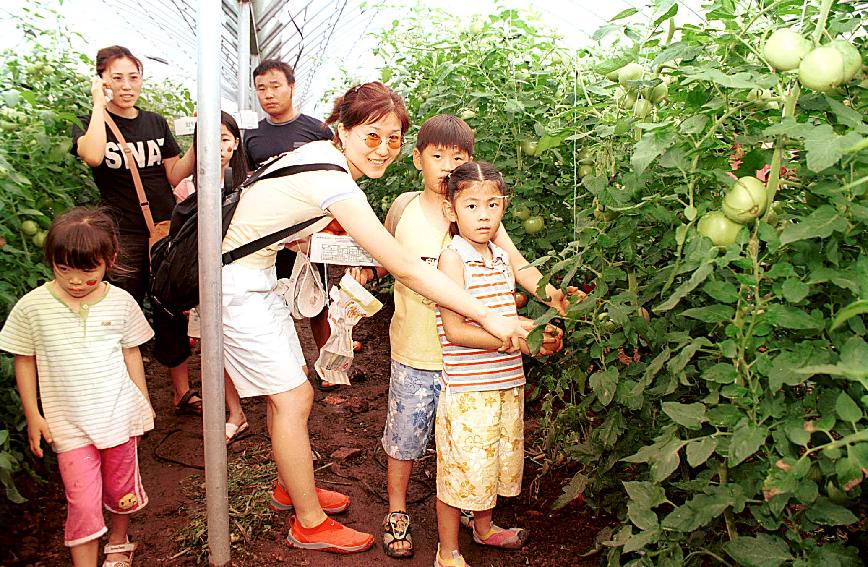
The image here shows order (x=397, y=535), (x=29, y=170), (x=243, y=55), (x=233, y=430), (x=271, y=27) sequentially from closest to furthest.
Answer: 1. (x=397, y=535)
2. (x=29, y=170)
3. (x=233, y=430)
4. (x=243, y=55)
5. (x=271, y=27)

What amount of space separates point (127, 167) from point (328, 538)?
199cm

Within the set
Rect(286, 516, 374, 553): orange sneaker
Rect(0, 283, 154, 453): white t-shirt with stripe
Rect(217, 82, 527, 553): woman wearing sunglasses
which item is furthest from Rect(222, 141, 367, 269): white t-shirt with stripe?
Rect(286, 516, 374, 553): orange sneaker

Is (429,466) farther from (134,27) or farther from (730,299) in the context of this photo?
(134,27)

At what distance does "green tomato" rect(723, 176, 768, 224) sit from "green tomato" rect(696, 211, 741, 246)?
2 cm

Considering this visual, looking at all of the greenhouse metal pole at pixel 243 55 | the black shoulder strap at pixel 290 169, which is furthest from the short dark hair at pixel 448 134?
the greenhouse metal pole at pixel 243 55

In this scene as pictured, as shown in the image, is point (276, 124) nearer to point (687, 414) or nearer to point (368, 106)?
point (368, 106)

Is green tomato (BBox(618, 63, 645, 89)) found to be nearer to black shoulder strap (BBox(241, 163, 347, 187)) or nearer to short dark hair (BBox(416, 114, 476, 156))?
short dark hair (BBox(416, 114, 476, 156))

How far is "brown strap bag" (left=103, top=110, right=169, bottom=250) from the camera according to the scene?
11.0 feet

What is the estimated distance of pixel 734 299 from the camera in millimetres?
1467

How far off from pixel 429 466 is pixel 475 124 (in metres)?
1.57

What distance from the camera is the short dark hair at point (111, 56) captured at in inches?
131

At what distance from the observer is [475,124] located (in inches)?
128

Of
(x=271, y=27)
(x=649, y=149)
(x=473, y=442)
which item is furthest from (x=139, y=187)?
(x=271, y=27)

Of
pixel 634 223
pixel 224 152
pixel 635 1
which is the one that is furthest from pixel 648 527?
pixel 635 1
